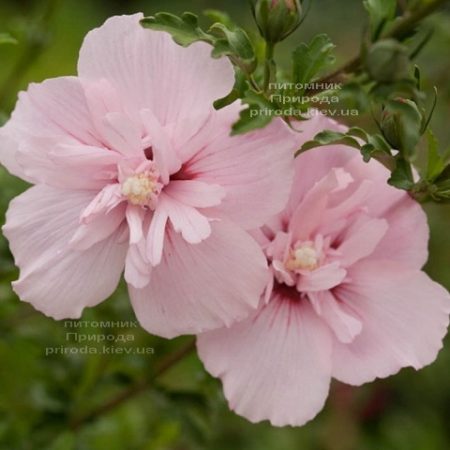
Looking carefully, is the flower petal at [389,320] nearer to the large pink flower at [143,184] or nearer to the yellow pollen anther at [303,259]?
the yellow pollen anther at [303,259]

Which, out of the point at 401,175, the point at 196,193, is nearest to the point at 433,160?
the point at 401,175

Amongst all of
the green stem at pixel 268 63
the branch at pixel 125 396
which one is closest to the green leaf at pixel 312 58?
the green stem at pixel 268 63

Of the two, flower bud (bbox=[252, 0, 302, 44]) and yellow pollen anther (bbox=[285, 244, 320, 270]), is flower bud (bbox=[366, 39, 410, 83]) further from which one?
yellow pollen anther (bbox=[285, 244, 320, 270])

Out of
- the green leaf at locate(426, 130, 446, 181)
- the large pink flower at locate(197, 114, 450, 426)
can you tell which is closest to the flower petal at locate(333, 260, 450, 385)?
the large pink flower at locate(197, 114, 450, 426)

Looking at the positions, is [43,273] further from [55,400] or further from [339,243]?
[55,400]

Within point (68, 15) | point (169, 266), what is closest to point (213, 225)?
point (169, 266)

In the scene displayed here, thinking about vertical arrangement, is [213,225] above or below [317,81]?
below

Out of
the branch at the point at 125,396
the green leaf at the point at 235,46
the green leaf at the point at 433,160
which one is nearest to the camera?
Result: the green leaf at the point at 235,46
